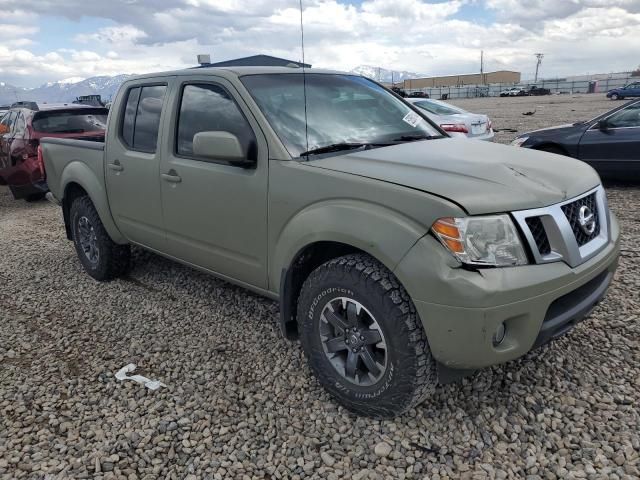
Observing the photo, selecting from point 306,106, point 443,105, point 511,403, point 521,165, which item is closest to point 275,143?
point 306,106

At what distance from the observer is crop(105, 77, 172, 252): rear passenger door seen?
3.78 m

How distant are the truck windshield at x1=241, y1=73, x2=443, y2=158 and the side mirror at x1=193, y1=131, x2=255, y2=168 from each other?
0.89ft

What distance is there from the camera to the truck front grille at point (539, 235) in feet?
7.48

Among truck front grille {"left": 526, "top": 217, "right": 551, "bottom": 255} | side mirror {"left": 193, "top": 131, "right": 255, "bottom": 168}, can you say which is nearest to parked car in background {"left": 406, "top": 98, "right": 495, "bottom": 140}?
side mirror {"left": 193, "top": 131, "right": 255, "bottom": 168}

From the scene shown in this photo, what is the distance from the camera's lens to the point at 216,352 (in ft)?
11.3

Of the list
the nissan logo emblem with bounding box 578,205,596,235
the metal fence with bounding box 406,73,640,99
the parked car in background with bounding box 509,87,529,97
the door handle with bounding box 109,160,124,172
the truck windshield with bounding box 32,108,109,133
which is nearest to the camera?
the nissan logo emblem with bounding box 578,205,596,235

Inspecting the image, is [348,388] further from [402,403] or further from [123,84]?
[123,84]

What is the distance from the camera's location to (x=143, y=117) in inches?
157

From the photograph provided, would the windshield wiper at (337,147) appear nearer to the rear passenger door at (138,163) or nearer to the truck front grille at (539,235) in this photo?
the truck front grille at (539,235)

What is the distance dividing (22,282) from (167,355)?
251cm

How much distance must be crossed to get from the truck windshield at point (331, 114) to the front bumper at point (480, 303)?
40.8 inches

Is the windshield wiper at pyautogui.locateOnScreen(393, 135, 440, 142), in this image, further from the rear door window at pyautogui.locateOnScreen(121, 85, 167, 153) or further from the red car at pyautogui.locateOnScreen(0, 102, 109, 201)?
the red car at pyautogui.locateOnScreen(0, 102, 109, 201)

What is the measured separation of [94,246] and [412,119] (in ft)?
10.5

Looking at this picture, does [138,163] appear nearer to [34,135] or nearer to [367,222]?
[367,222]
